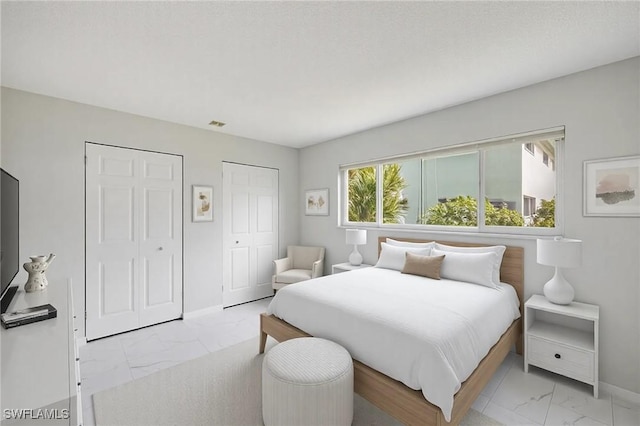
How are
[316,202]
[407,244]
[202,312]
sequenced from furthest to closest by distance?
[316,202] → [202,312] → [407,244]

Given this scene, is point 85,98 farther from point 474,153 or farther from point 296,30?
point 474,153

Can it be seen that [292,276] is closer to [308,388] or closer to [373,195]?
[373,195]

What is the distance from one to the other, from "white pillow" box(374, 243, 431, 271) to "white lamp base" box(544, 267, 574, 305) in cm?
109

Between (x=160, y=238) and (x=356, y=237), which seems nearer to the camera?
(x=160, y=238)

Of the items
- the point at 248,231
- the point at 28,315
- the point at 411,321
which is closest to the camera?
the point at 28,315

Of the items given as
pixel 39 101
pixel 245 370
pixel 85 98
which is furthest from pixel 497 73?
pixel 39 101

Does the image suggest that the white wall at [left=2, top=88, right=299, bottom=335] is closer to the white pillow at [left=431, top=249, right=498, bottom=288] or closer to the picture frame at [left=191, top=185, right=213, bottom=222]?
the picture frame at [left=191, top=185, right=213, bottom=222]

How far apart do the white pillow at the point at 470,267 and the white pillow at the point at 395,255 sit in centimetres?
31

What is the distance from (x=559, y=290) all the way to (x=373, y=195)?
241 cm

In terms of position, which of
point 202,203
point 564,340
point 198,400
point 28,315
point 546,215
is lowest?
point 198,400

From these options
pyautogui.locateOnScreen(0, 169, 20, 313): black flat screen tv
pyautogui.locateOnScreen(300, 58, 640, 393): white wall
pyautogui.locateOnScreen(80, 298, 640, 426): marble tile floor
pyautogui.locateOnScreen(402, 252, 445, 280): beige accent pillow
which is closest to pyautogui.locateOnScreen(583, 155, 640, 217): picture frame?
pyautogui.locateOnScreen(300, 58, 640, 393): white wall

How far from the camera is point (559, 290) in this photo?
7.75 feet

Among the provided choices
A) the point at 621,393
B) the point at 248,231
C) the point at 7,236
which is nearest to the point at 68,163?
the point at 7,236

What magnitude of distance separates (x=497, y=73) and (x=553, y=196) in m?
1.25
